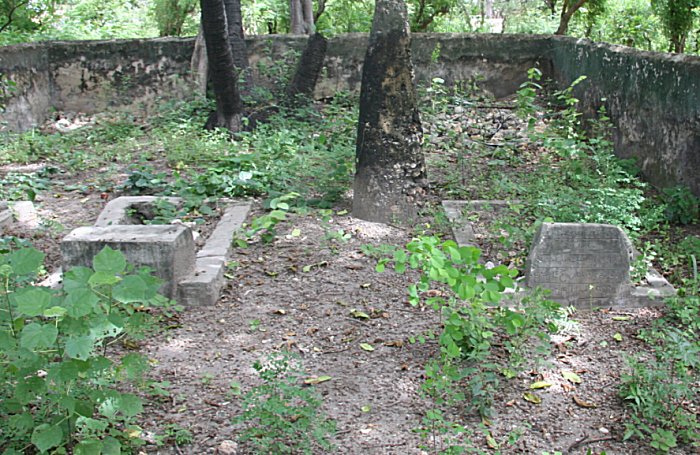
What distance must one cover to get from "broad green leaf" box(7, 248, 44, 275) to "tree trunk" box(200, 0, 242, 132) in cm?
593

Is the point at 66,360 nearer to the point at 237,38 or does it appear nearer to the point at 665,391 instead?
the point at 665,391

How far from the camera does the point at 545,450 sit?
3.35m

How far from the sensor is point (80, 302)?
2779mm

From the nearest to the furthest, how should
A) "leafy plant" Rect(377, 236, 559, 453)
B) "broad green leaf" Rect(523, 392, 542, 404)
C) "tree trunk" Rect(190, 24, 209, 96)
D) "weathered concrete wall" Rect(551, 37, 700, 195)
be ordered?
"leafy plant" Rect(377, 236, 559, 453) → "broad green leaf" Rect(523, 392, 542, 404) → "weathered concrete wall" Rect(551, 37, 700, 195) → "tree trunk" Rect(190, 24, 209, 96)

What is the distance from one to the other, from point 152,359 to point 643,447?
256cm

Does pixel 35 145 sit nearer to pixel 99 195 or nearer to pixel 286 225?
pixel 99 195

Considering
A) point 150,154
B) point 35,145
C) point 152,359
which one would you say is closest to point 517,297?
point 152,359

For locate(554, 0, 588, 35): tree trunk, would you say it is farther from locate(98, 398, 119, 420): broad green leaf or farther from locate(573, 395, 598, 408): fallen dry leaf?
locate(98, 398, 119, 420): broad green leaf

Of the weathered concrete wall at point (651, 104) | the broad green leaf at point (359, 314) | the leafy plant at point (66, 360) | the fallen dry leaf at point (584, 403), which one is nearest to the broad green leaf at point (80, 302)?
the leafy plant at point (66, 360)

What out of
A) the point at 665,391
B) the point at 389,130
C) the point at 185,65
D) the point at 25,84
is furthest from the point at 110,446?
the point at 185,65

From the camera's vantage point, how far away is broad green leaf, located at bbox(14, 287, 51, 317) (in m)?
2.73

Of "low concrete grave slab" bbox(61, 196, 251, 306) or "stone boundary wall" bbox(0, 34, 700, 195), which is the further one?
"stone boundary wall" bbox(0, 34, 700, 195)

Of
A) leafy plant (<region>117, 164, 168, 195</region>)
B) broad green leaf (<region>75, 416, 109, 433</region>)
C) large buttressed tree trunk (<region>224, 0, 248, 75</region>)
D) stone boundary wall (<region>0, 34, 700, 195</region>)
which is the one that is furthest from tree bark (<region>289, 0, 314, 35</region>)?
broad green leaf (<region>75, 416, 109, 433</region>)

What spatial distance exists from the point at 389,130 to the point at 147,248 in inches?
86.9
